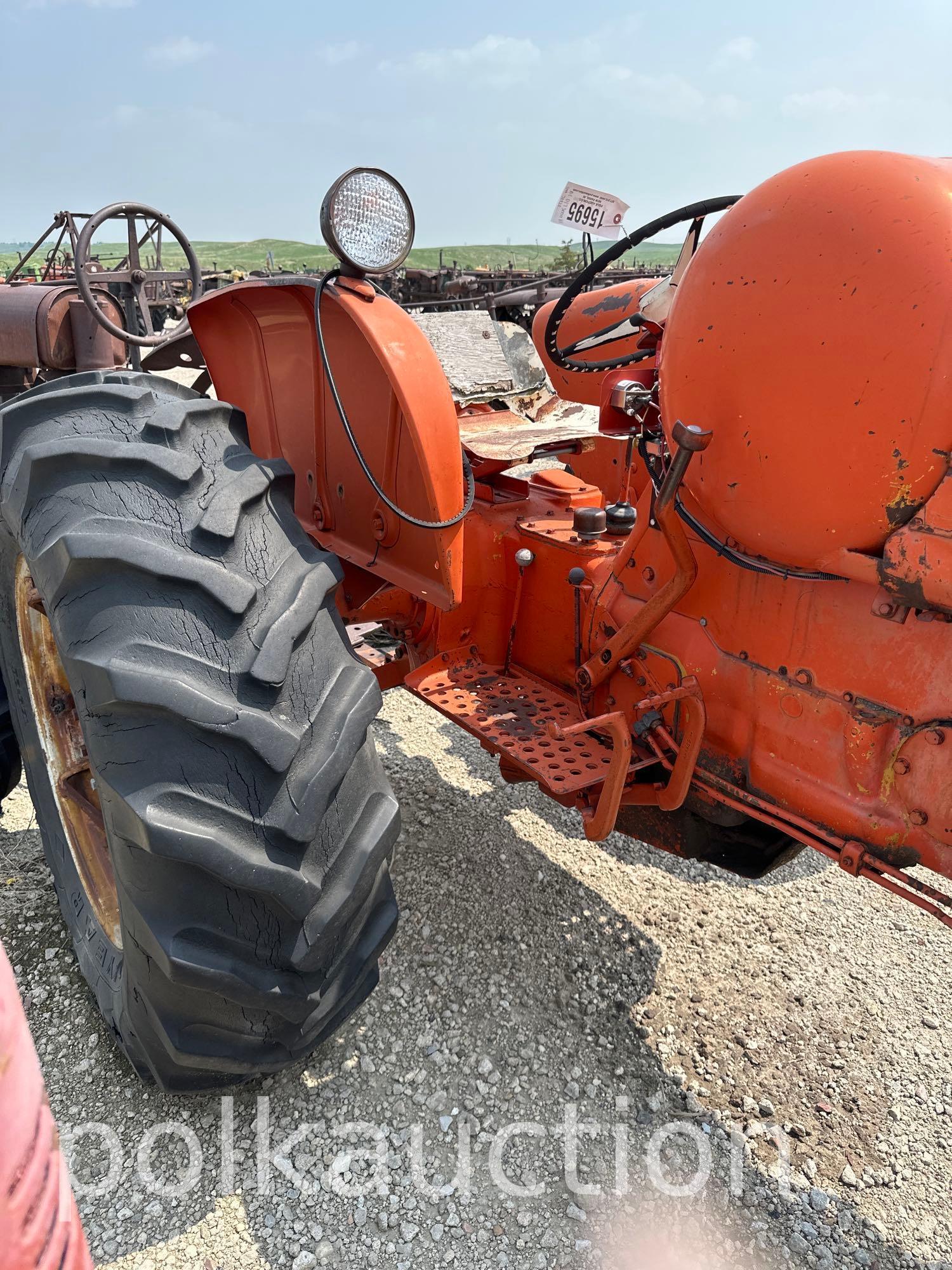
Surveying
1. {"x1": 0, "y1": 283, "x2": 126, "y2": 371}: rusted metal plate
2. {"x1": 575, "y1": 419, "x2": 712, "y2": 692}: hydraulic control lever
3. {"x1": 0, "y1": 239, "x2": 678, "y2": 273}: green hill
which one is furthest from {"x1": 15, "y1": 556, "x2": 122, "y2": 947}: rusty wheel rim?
{"x1": 0, "y1": 239, "x2": 678, "y2": 273}: green hill

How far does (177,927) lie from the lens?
1.34 meters

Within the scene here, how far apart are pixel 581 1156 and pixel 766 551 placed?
1.20 meters

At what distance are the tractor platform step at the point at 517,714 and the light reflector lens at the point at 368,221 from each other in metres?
0.93

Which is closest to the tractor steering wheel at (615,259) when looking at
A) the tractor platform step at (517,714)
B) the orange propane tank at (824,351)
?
the orange propane tank at (824,351)

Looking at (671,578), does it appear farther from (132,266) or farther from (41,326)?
(41,326)

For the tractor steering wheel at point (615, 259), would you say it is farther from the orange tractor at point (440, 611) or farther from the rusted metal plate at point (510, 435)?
the rusted metal plate at point (510, 435)

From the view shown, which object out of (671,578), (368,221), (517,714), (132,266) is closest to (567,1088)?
(517,714)

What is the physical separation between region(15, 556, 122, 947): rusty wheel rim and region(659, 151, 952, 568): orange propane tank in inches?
57.0

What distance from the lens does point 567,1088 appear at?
5.87ft

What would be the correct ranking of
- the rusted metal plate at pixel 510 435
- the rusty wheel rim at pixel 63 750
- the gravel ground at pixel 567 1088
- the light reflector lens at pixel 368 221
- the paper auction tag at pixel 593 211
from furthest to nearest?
the paper auction tag at pixel 593 211, the rusted metal plate at pixel 510 435, the rusty wheel rim at pixel 63 750, the light reflector lens at pixel 368 221, the gravel ground at pixel 567 1088

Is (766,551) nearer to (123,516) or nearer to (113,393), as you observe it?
(123,516)

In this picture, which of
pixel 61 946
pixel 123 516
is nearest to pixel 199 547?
pixel 123 516

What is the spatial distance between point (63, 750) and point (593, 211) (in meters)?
2.72

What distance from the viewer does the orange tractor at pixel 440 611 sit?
4.14 feet
